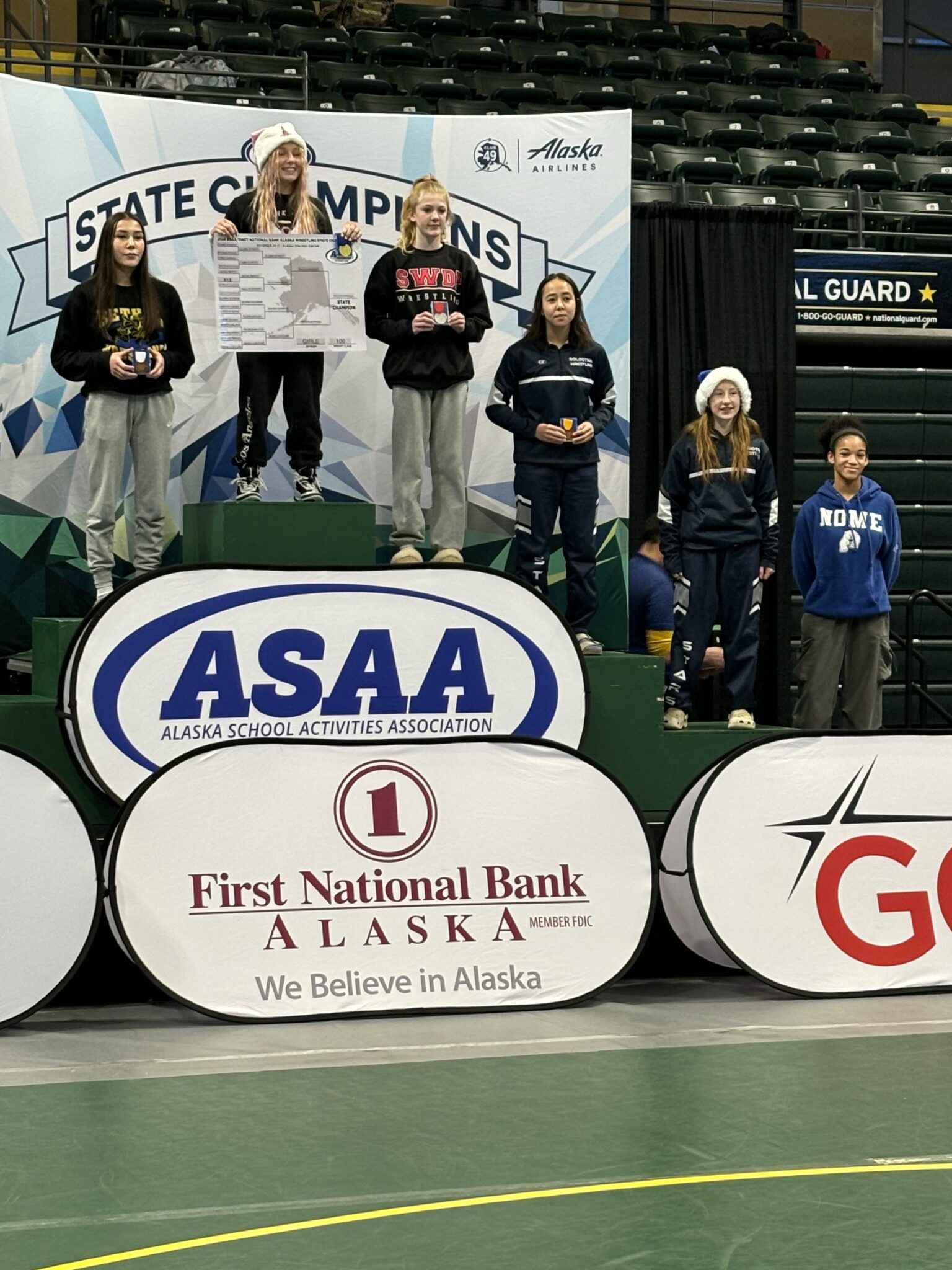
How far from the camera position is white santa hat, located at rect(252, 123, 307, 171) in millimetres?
7586

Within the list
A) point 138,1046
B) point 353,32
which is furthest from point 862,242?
point 138,1046

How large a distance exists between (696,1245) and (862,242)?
35.1 ft

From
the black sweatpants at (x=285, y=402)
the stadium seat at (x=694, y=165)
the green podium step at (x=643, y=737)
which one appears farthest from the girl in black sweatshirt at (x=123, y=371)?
the stadium seat at (x=694, y=165)

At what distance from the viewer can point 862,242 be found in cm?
1311

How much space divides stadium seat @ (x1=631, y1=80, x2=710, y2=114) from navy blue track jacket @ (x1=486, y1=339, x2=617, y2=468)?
26.6 feet

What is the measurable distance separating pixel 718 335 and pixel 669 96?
524 cm

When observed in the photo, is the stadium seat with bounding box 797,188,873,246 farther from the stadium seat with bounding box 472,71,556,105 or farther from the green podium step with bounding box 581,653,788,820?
the green podium step with bounding box 581,653,788,820

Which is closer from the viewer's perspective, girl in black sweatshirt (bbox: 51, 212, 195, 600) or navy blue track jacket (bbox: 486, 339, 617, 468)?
girl in black sweatshirt (bbox: 51, 212, 195, 600)

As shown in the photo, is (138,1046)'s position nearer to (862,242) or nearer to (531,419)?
Answer: (531,419)

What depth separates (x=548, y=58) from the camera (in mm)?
15906

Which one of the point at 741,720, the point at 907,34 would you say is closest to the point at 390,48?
the point at 907,34

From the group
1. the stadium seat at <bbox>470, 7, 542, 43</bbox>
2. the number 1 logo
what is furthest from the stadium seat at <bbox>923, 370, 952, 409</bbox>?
the number 1 logo

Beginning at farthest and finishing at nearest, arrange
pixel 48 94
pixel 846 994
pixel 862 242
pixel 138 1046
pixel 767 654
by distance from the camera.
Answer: pixel 862 242
pixel 767 654
pixel 48 94
pixel 846 994
pixel 138 1046

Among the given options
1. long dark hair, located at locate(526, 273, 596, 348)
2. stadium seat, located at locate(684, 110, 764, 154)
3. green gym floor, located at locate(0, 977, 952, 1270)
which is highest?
stadium seat, located at locate(684, 110, 764, 154)
